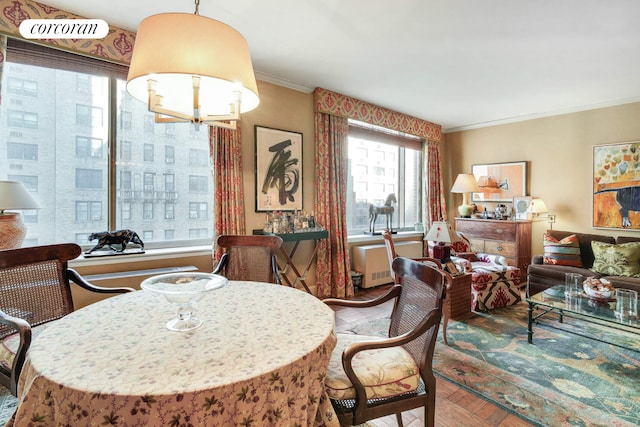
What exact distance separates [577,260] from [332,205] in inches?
122

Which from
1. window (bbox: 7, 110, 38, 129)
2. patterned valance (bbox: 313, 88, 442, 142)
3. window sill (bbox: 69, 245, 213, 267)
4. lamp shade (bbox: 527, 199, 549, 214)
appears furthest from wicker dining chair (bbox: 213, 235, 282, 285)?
lamp shade (bbox: 527, 199, 549, 214)

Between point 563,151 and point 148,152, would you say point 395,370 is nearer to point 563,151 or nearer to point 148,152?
point 148,152

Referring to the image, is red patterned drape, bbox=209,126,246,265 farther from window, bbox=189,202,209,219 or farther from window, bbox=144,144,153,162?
window, bbox=144,144,153,162

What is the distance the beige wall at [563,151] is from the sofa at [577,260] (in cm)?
54

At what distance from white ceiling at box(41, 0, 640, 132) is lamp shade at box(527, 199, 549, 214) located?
1.40m

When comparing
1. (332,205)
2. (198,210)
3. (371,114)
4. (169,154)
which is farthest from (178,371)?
(371,114)

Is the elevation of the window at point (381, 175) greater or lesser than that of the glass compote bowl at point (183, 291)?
greater

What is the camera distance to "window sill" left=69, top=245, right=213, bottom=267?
2.57m

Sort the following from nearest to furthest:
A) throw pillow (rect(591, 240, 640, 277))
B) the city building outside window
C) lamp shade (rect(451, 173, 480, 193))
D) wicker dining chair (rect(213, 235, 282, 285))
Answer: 1. wicker dining chair (rect(213, 235, 282, 285))
2. the city building outside window
3. throw pillow (rect(591, 240, 640, 277))
4. lamp shade (rect(451, 173, 480, 193))

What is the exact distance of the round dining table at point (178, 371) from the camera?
77 cm

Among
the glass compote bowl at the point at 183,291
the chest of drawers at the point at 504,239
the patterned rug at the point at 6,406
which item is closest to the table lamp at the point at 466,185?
the chest of drawers at the point at 504,239

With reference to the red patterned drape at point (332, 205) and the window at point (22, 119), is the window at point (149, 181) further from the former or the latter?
the red patterned drape at point (332, 205)

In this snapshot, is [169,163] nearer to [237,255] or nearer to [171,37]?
[237,255]

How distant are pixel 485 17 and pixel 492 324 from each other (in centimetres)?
276
